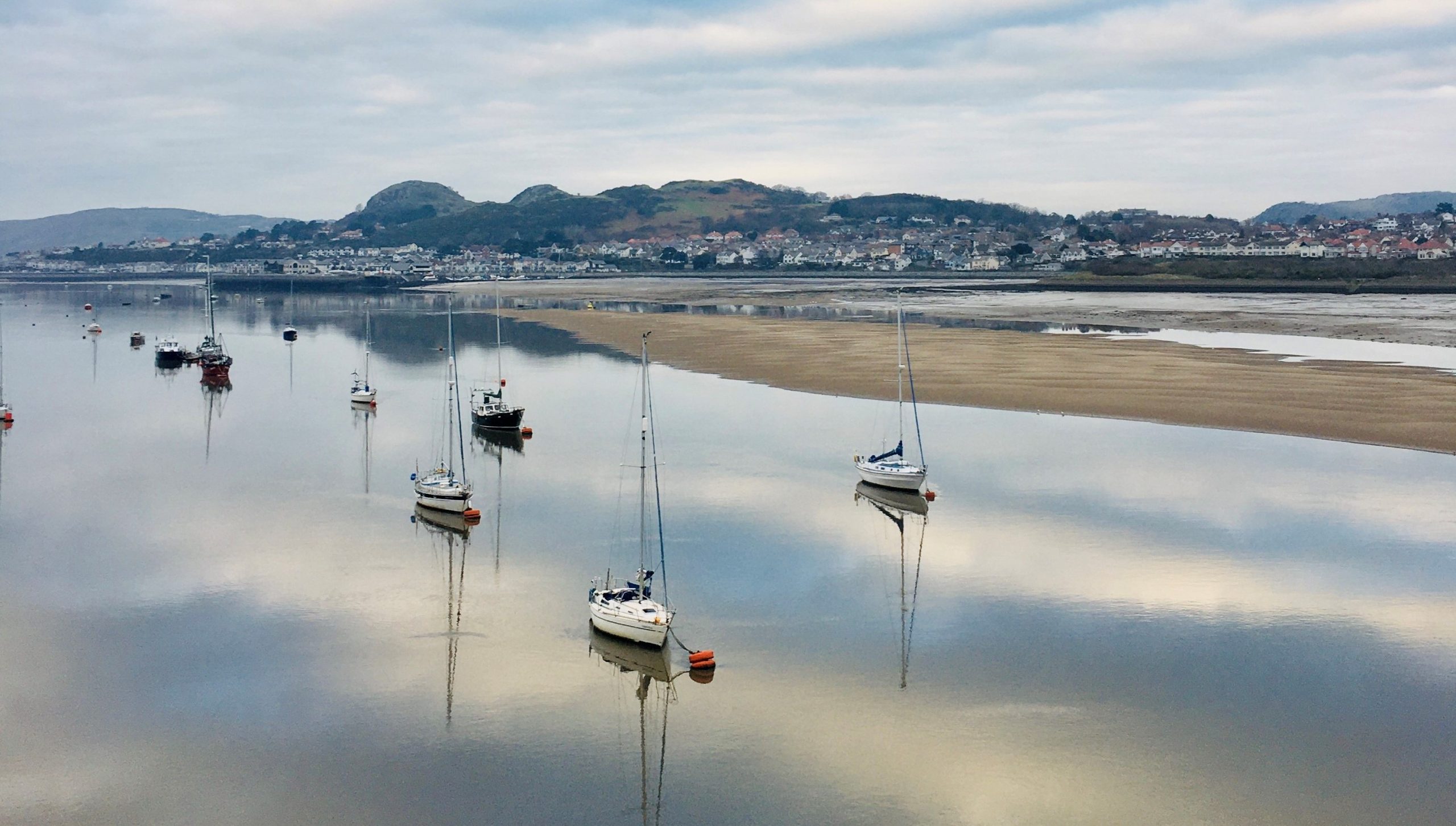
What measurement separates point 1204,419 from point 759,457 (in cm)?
1436

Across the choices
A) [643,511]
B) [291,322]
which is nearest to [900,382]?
[643,511]

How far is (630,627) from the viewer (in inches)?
701

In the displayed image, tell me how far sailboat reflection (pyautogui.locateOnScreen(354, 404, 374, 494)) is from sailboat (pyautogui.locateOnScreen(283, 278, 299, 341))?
105ft

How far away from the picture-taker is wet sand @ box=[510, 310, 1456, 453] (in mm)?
35188

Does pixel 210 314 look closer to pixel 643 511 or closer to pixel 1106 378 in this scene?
pixel 1106 378

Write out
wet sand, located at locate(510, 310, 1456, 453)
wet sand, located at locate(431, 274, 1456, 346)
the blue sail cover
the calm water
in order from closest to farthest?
the calm water < the blue sail cover < wet sand, located at locate(510, 310, 1456, 453) < wet sand, located at locate(431, 274, 1456, 346)

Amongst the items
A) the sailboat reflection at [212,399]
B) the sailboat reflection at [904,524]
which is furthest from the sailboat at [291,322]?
the sailboat reflection at [904,524]

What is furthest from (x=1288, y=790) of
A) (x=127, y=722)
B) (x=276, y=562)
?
(x=276, y=562)

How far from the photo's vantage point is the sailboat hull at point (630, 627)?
17.7 m

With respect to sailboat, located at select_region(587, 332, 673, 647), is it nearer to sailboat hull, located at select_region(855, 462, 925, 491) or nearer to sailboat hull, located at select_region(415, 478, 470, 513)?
sailboat hull, located at select_region(415, 478, 470, 513)

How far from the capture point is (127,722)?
15.3m

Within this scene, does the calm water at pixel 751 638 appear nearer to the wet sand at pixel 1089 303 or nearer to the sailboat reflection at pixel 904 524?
the sailboat reflection at pixel 904 524

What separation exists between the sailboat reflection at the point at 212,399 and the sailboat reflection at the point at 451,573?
1103cm

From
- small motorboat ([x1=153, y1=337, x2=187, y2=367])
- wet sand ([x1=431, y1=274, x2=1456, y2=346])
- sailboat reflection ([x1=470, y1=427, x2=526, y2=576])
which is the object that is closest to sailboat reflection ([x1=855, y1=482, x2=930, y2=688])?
sailboat reflection ([x1=470, y1=427, x2=526, y2=576])
